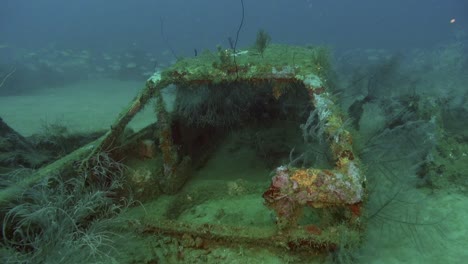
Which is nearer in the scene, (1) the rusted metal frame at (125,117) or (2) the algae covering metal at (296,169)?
(2) the algae covering metal at (296,169)

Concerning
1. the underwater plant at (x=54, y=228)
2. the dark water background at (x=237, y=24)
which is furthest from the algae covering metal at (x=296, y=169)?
the dark water background at (x=237, y=24)

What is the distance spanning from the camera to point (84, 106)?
1436cm

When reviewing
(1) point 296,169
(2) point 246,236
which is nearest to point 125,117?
(2) point 246,236

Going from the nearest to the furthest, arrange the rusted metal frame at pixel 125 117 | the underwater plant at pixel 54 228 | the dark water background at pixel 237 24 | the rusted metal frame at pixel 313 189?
the rusted metal frame at pixel 313 189, the underwater plant at pixel 54 228, the rusted metal frame at pixel 125 117, the dark water background at pixel 237 24

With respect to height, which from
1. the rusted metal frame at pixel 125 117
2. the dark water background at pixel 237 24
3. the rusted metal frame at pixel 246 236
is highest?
the dark water background at pixel 237 24

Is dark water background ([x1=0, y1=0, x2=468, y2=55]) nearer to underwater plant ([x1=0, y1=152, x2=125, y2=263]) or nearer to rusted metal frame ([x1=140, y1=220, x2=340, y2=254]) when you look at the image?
underwater plant ([x1=0, y1=152, x2=125, y2=263])

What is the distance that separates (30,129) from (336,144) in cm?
981

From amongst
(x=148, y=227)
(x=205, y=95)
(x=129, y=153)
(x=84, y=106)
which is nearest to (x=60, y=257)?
(x=148, y=227)

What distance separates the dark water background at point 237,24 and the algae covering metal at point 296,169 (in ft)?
83.1

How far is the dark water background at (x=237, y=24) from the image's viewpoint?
44.3 m

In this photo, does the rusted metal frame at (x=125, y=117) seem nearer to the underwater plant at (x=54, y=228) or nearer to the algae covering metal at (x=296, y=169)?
the algae covering metal at (x=296, y=169)

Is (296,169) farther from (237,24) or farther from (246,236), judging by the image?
(237,24)

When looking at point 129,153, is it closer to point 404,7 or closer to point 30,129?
point 30,129

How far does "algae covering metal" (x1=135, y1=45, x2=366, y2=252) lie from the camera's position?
2836 millimetres
